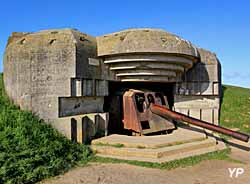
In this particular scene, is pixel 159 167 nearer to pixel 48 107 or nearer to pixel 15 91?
pixel 48 107

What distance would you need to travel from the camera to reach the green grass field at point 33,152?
16.8 feet

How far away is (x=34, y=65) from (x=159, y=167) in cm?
438

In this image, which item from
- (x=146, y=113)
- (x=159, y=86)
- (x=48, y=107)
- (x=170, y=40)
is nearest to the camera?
(x=48, y=107)

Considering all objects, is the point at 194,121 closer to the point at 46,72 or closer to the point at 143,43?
the point at 143,43

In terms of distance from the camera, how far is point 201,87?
10.6 meters

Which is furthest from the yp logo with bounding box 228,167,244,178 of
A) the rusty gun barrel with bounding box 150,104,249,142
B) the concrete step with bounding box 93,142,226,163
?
the rusty gun barrel with bounding box 150,104,249,142

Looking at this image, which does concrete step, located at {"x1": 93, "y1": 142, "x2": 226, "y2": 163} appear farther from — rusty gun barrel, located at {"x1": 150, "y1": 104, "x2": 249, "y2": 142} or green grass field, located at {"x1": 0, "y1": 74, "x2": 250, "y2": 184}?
rusty gun barrel, located at {"x1": 150, "y1": 104, "x2": 249, "y2": 142}

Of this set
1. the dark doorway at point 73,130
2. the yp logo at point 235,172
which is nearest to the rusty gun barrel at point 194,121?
the yp logo at point 235,172

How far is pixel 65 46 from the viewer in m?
7.68

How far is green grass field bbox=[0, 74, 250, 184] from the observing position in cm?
511

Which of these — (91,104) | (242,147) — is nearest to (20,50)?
(91,104)

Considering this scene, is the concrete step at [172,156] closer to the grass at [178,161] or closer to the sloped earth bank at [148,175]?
the grass at [178,161]

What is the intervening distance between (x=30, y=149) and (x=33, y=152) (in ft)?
0.41

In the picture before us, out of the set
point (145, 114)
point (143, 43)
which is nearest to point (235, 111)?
point (145, 114)
